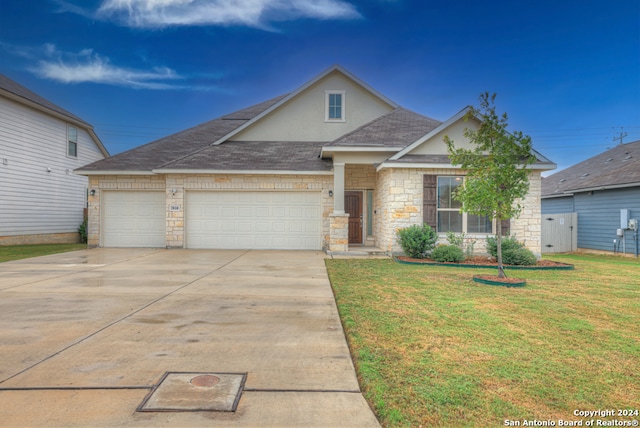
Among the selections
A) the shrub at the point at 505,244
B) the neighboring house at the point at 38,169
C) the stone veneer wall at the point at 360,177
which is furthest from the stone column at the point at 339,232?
the neighboring house at the point at 38,169

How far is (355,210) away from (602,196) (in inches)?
426

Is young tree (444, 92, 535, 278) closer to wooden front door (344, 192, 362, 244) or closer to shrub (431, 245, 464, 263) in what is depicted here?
shrub (431, 245, 464, 263)

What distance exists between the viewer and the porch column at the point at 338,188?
13.1m

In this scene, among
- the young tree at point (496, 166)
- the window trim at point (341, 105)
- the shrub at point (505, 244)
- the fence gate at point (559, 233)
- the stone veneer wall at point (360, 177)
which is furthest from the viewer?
the fence gate at point (559, 233)

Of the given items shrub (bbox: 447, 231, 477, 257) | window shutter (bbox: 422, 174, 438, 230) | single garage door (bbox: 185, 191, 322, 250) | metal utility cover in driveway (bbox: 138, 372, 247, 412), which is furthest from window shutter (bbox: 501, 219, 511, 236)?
metal utility cover in driveway (bbox: 138, 372, 247, 412)

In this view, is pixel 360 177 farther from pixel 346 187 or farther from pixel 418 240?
pixel 418 240

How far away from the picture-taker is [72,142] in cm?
1917

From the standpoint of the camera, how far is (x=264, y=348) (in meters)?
3.89

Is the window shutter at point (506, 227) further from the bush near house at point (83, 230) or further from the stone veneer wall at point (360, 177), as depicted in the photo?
the bush near house at point (83, 230)

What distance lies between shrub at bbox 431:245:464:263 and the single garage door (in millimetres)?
4938

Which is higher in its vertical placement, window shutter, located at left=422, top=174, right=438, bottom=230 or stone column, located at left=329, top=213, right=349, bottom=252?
window shutter, located at left=422, top=174, right=438, bottom=230

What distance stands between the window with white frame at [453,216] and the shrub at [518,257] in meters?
1.39

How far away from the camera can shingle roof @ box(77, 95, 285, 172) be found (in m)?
14.5

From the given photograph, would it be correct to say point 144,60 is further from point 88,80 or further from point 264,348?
point 264,348
